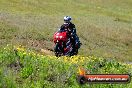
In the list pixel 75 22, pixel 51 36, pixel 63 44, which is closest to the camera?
pixel 63 44

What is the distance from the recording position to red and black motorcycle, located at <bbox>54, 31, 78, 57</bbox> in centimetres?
2405

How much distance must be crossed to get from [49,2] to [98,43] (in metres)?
21.9

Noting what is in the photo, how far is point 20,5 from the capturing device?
56094 mm

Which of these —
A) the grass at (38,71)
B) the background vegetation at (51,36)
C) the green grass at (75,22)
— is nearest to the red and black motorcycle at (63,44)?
the background vegetation at (51,36)

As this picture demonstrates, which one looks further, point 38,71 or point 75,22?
point 75,22

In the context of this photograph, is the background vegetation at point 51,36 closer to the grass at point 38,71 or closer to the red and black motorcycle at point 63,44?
the grass at point 38,71

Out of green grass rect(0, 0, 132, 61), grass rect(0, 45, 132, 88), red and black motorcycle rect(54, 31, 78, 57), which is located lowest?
green grass rect(0, 0, 132, 61)

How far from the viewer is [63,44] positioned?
24.6 metres

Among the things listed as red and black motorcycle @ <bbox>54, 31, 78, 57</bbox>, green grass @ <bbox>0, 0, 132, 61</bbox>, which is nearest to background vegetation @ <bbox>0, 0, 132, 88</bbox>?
green grass @ <bbox>0, 0, 132, 61</bbox>

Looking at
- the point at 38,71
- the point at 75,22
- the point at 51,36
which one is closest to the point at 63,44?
the point at 38,71

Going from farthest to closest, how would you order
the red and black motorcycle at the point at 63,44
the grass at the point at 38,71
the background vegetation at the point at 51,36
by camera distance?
the red and black motorcycle at the point at 63,44
the background vegetation at the point at 51,36
the grass at the point at 38,71

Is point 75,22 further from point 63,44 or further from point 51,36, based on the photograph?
point 63,44

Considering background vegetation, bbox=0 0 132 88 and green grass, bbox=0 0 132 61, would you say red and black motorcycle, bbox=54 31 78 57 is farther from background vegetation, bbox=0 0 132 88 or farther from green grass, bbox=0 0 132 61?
green grass, bbox=0 0 132 61

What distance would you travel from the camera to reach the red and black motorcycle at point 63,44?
2405 cm
